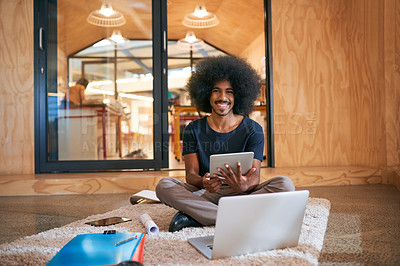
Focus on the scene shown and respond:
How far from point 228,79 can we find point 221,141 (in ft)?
1.23

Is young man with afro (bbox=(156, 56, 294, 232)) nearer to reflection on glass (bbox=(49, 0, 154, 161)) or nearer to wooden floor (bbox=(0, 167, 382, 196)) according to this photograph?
wooden floor (bbox=(0, 167, 382, 196))

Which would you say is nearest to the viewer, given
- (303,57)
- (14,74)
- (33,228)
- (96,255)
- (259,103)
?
(96,255)

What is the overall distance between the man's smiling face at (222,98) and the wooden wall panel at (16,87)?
2.13 m

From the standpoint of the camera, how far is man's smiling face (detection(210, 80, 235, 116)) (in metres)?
2.00

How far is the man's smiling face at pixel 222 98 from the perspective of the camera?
2.00 metres

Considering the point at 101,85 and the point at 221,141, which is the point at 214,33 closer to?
the point at 101,85

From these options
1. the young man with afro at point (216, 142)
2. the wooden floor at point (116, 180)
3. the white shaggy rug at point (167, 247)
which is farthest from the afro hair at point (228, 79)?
the wooden floor at point (116, 180)

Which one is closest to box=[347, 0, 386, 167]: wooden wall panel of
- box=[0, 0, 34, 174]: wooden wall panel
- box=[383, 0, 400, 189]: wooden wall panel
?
box=[383, 0, 400, 189]: wooden wall panel

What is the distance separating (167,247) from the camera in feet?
4.69

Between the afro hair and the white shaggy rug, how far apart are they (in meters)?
0.71

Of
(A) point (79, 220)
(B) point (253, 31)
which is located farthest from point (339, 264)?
(B) point (253, 31)

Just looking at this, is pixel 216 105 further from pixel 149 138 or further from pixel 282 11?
pixel 282 11

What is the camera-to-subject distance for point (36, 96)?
343 centimetres

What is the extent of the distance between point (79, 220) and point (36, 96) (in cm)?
187
